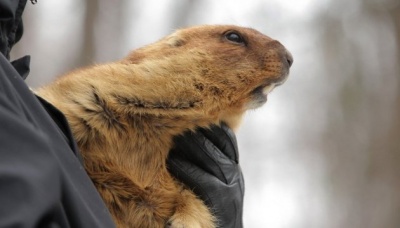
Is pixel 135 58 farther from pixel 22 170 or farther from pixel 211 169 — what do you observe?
pixel 22 170

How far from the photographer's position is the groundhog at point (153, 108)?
1.58 metres

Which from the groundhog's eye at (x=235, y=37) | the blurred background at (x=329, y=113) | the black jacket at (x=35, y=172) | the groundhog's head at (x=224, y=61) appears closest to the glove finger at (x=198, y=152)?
the groundhog's head at (x=224, y=61)

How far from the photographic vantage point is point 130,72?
5.85 ft

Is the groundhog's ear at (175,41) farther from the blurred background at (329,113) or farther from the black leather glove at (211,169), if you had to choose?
the blurred background at (329,113)

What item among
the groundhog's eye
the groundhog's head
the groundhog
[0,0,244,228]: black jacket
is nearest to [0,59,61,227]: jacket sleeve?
[0,0,244,228]: black jacket

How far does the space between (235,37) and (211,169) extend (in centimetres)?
49

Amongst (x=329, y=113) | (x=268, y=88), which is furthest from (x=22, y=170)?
(x=329, y=113)

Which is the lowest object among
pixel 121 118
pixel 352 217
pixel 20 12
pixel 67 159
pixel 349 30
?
pixel 352 217

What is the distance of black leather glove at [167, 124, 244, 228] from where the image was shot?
1718 millimetres

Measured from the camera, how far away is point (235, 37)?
208 cm

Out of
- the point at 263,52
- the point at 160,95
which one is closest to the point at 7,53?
the point at 160,95

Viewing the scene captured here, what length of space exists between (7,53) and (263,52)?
869 millimetres

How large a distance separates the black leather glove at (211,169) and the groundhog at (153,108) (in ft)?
0.08

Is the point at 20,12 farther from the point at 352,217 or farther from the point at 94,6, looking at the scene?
the point at 352,217
